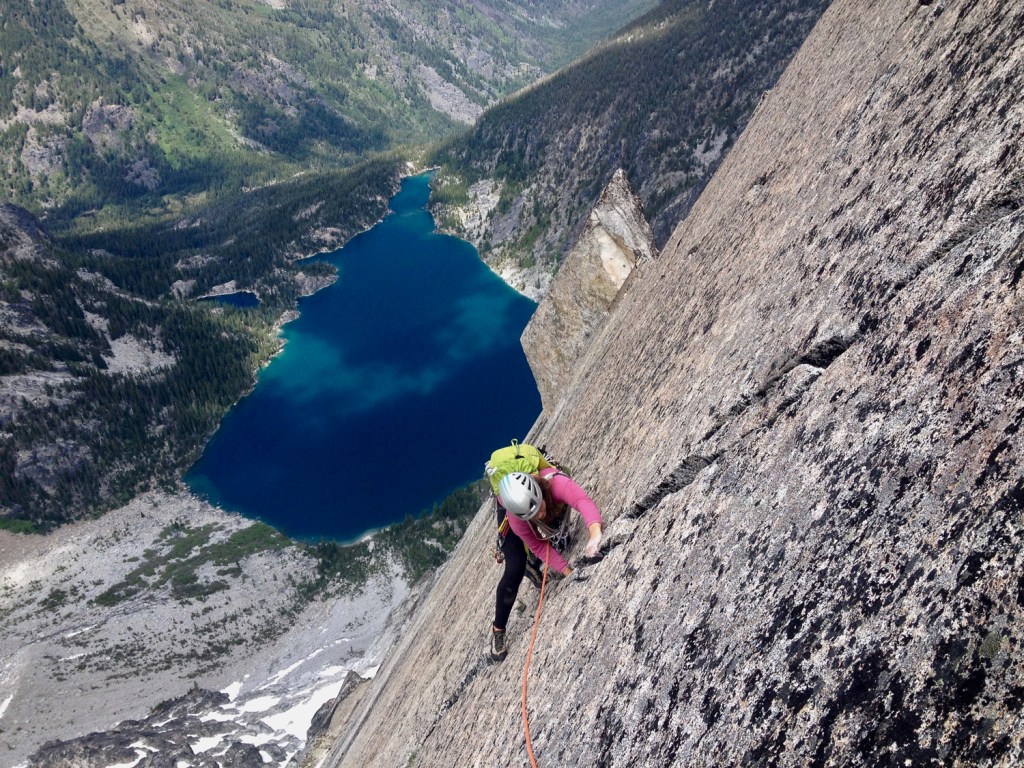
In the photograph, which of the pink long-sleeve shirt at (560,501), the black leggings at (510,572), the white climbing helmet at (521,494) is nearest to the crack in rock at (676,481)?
the pink long-sleeve shirt at (560,501)

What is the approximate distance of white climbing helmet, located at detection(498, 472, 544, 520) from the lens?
6891mm

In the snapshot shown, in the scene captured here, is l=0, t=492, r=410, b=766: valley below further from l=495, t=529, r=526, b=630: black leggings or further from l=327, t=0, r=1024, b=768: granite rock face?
l=327, t=0, r=1024, b=768: granite rock face

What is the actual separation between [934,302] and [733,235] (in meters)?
5.29

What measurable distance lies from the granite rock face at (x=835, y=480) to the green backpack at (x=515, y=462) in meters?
1.03

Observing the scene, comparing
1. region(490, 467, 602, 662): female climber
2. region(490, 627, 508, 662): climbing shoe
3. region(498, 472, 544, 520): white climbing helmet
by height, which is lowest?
region(490, 627, 508, 662): climbing shoe

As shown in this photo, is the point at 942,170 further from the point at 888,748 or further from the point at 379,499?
the point at 379,499

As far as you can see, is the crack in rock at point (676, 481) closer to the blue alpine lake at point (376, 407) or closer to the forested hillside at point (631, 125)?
the blue alpine lake at point (376, 407)

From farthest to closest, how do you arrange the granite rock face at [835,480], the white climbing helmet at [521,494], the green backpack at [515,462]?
the green backpack at [515,462]
the white climbing helmet at [521,494]
the granite rock face at [835,480]

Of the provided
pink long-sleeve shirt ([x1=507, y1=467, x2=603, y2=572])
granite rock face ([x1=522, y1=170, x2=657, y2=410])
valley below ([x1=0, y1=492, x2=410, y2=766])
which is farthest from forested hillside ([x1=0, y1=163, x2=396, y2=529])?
pink long-sleeve shirt ([x1=507, y1=467, x2=603, y2=572])

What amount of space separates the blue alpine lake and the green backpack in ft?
239

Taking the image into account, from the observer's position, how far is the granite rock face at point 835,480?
3008 mm

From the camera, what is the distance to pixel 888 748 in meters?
2.86

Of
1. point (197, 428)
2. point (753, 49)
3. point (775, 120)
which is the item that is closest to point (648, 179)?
point (753, 49)

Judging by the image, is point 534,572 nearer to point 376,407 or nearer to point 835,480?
point 835,480
